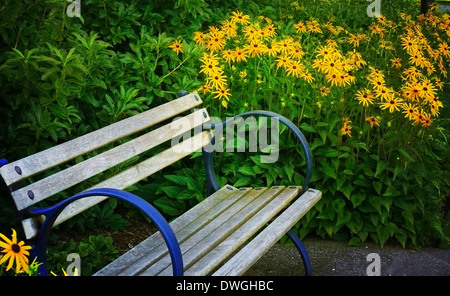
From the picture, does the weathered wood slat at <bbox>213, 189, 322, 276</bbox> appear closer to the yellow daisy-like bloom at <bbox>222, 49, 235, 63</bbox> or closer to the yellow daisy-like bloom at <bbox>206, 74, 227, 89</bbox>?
the yellow daisy-like bloom at <bbox>206, 74, 227, 89</bbox>

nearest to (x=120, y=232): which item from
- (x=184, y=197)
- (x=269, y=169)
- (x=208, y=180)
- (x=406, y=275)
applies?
(x=184, y=197)

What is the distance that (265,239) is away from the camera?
283 centimetres

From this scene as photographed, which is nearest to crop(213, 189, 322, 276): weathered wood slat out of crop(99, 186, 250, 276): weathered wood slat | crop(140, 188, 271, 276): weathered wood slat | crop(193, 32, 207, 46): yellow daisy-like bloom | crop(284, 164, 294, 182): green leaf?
crop(140, 188, 271, 276): weathered wood slat

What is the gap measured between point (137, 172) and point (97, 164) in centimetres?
30

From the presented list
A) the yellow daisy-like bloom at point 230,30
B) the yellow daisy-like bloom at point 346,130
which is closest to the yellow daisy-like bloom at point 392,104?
the yellow daisy-like bloom at point 346,130

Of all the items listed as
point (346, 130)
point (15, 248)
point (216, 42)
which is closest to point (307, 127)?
point (346, 130)

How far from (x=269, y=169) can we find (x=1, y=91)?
158 cm

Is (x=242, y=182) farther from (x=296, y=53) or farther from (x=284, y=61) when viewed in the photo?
(x=296, y=53)

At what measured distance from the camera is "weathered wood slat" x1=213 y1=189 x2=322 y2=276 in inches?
102

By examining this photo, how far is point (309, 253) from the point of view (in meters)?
3.83

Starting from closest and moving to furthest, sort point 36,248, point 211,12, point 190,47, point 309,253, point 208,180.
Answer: point 36,248, point 208,180, point 309,253, point 190,47, point 211,12

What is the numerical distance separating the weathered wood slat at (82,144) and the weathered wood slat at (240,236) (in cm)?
66

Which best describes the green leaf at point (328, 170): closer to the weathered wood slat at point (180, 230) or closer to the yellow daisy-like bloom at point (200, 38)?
the weathered wood slat at point (180, 230)

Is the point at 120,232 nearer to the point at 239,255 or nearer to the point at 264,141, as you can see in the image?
the point at 264,141
